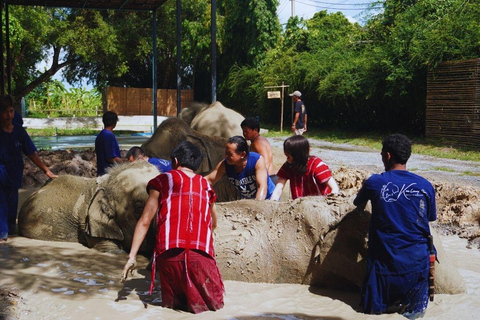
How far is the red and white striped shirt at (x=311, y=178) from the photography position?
4.86 m

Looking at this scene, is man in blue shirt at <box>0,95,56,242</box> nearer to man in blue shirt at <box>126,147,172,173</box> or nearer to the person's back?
man in blue shirt at <box>126,147,172,173</box>

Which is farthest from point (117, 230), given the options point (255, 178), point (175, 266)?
point (175, 266)

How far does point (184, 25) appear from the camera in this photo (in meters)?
32.5

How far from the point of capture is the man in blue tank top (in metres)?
4.95

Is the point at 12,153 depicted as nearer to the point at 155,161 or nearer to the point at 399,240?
the point at 155,161

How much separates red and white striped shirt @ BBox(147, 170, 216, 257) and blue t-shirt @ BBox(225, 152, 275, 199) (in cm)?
135

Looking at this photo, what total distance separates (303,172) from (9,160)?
312 cm

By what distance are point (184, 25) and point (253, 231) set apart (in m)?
29.4

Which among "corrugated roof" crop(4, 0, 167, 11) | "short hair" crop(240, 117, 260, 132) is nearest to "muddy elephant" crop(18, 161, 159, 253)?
"short hair" crop(240, 117, 260, 132)

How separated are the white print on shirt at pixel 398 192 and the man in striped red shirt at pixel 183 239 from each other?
123cm

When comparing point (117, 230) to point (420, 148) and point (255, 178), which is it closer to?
point (255, 178)

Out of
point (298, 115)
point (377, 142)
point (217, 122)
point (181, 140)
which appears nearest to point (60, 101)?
point (377, 142)

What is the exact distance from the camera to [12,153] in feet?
18.9

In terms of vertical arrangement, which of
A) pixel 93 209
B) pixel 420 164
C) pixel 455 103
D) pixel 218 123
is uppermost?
pixel 455 103
